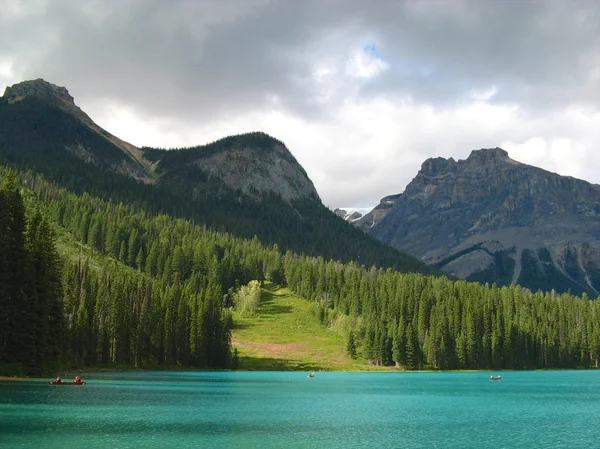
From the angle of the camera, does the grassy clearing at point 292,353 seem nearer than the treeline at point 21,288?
No

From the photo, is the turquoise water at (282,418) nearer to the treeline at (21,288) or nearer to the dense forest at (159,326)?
the treeline at (21,288)

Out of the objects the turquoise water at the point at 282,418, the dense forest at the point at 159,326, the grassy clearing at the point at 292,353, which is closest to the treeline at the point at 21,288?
the dense forest at the point at 159,326

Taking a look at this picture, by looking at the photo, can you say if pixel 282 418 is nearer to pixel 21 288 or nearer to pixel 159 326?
pixel 21 288

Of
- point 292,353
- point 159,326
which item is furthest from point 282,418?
point 292,353

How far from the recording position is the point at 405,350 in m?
173

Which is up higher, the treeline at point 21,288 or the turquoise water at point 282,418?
the treeline at point 21,288

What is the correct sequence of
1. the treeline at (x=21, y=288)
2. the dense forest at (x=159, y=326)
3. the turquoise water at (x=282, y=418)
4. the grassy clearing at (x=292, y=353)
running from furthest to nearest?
the grassy clearing at (x=292, y=353), the dense forest at (x=159, y=326), the treeline at (x=21, y=288), the turquoise water at (x=282, y=418)

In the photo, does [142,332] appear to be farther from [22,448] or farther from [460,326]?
[22,448]

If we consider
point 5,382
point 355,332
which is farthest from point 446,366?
point 5,382

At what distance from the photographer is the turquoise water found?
160 feet

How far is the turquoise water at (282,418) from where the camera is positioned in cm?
4872

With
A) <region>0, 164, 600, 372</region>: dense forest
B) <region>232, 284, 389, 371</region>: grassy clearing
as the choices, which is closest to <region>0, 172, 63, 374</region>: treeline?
<region>0, 164, 600, 372</region>: dense forest

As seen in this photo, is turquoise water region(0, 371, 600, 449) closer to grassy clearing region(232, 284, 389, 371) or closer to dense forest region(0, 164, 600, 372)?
dense forest region(0, 164, 600, 372)

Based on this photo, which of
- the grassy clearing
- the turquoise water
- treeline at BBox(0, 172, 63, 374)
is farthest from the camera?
the grassy clearing
